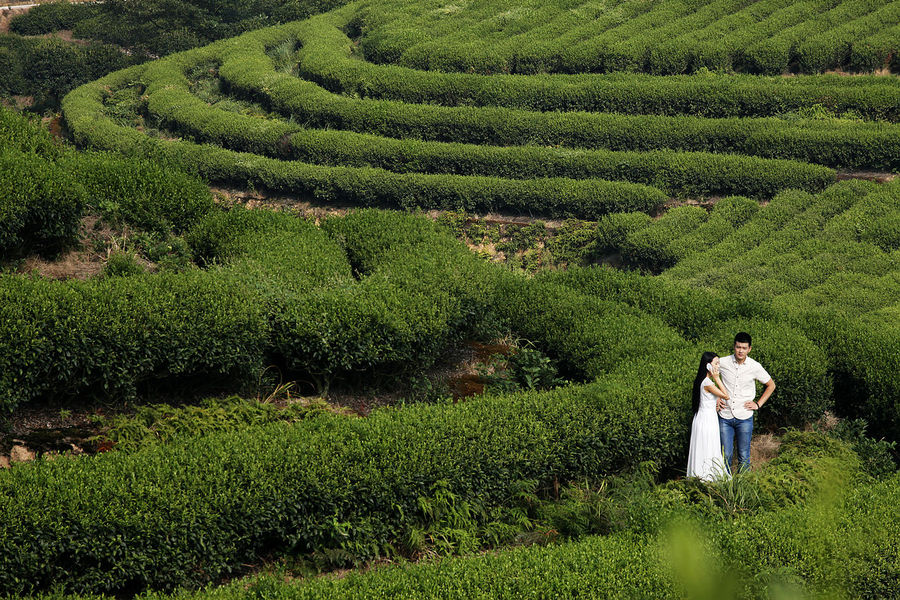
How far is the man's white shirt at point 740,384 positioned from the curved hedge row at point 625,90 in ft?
69.7

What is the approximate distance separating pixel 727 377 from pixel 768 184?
1762cm

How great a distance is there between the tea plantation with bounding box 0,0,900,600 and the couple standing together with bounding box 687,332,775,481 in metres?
0.45

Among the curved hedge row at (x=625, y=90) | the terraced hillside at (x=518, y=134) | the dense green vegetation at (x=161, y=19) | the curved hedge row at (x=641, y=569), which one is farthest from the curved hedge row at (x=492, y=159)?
the curved hedge row at (x=641, y=569)

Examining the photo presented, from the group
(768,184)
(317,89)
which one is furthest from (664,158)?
(317,89)

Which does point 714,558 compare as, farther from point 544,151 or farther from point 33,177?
point 544,151

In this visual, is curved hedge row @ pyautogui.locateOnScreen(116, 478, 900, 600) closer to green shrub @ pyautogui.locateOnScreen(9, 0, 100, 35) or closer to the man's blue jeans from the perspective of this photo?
the man's blue jeans

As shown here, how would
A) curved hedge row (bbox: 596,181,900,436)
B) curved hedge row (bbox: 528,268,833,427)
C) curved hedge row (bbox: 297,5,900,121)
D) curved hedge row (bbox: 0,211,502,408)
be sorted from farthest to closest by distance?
curved hedge row (bbox: 297,5,900,121), curved hedge row (bbox: 596,181,900,436), curved hedge row (bbox: 528,268,833,427), curved hedge row (bbox: 0,211,502,408)

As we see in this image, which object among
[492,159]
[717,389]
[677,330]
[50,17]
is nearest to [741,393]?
[717,389]

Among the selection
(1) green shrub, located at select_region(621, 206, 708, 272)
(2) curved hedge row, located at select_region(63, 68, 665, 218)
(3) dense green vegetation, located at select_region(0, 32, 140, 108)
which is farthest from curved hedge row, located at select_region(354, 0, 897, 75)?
(3) dense green vegetation, located at select_region(0, 32, 140, 108)

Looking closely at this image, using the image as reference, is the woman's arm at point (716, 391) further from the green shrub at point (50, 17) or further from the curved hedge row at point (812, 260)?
the green shrub at point (50, 17)

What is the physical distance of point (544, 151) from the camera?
1170 inches

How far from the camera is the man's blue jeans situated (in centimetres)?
1145

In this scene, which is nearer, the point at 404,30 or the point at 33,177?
the point at 33,177

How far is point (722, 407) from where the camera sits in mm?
11453
